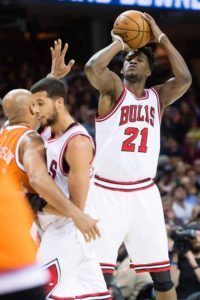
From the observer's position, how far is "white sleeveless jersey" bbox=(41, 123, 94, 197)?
421 cm

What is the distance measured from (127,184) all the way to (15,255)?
9.17 feet

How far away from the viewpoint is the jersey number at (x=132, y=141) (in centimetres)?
508

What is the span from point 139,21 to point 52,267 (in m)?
1.85

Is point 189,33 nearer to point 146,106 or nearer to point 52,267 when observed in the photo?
point 146,106

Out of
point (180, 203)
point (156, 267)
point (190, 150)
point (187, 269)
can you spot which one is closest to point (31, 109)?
point (156, 267)

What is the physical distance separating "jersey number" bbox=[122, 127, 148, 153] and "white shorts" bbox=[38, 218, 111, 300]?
0.93 m

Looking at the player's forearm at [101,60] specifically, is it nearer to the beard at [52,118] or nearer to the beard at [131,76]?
the beard at [131,76]

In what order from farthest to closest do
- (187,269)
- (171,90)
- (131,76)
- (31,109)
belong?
A: (187,269), (171,90), (131,76), (31,109)

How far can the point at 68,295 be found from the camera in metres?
4.33

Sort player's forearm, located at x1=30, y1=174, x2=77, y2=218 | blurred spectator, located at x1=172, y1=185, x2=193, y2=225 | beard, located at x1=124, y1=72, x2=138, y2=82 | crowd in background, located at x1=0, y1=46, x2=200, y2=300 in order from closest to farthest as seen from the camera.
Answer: player's forearm, located at x1=30, y1=174, x2=77, y2=218, beard, located at x1=124, y1=72, x2=138, y2=82, blurred spectator, located at x1=172, y1=185, x2=193, y2=225, crowd in background, located at x1=0, y1=46, x2=200, y2=300

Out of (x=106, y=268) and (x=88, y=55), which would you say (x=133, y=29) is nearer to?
(x=106, y=268)

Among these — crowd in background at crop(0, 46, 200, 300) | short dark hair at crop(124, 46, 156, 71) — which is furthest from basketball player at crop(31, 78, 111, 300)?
crowd in background at crop(0, 46, 200, 300)

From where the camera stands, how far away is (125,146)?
5.08 m

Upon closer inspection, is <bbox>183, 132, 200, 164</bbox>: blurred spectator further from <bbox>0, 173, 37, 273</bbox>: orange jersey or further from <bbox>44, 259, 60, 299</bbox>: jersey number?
<bbox>0, 173, 37, 273</bbox>: orange jersey
